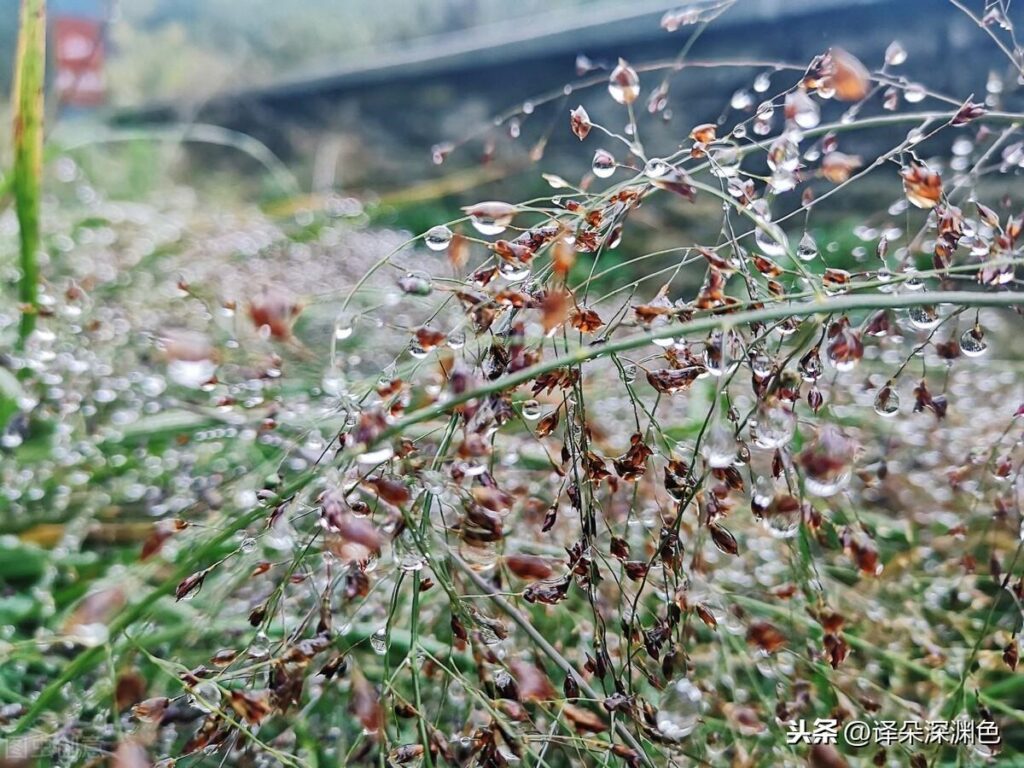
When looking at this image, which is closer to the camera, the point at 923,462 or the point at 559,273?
the point at 559,273

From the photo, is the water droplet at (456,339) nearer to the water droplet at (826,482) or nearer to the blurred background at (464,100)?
the water droplet at (826,482)

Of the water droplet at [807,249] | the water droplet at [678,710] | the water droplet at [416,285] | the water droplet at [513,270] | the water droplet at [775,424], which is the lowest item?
the water droplet at [678,710]

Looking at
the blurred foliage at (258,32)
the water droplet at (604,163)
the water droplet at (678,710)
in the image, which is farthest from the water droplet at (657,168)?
the blurred foliage at (258,32)

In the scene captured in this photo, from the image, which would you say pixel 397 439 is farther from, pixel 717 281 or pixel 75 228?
pixel 75 228

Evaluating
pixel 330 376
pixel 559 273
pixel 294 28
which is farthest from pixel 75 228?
pixel 294 28

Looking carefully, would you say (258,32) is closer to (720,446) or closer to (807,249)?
(807,249)

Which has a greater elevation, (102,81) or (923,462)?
(102,81)
